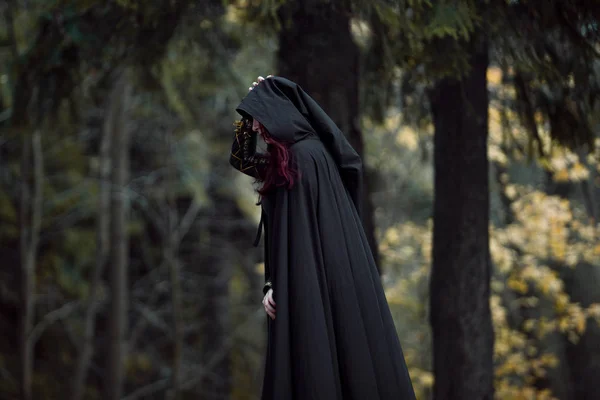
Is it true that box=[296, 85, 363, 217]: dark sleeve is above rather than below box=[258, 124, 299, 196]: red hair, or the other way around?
above

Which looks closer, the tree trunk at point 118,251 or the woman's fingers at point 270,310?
the woman's fingers at point 270,310

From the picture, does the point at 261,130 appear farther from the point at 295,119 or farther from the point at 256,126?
the point at 295,119

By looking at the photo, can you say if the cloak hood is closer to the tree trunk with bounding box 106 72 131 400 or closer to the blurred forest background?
the blurred forest background

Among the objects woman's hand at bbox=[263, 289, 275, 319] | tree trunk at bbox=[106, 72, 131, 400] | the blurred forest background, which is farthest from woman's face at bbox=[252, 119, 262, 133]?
tree trunk at bbox=[106, 72, 131, 400]

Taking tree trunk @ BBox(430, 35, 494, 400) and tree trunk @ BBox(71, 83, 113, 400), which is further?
tree trunk @ BBox(71, 83, 113, 400)

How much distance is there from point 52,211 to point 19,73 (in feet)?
22.3

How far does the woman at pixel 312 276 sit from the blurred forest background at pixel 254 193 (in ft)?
3.56

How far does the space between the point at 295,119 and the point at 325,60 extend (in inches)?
67.9

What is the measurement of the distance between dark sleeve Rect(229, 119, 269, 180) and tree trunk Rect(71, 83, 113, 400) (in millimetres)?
6586

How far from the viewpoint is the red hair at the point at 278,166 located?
3.41 metres

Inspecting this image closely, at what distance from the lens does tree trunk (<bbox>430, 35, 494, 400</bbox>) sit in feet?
Answer: 16.7

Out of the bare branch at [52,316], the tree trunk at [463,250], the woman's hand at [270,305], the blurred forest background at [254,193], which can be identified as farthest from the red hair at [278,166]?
the bare branch at [52,316]

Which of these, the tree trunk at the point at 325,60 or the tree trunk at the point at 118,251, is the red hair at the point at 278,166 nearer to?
the tree trunk at the point at 325,60

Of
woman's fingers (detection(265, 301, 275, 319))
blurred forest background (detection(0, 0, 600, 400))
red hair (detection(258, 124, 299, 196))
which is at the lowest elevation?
woman's fingers (detection(265, 301, 275, 319))
